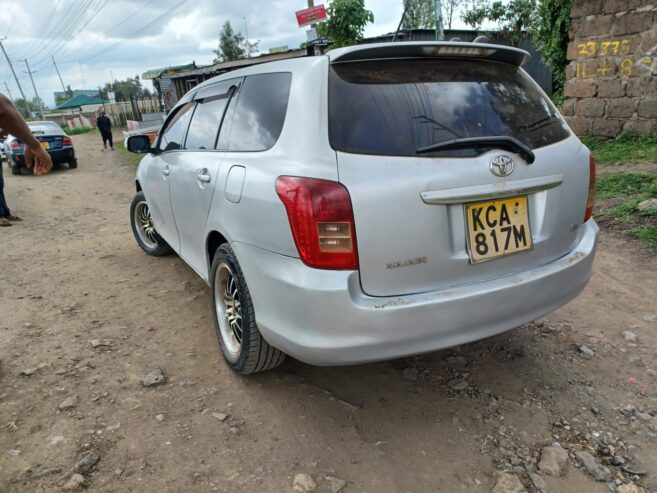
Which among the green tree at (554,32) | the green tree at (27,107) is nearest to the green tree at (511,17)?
the green tree at (554,32)

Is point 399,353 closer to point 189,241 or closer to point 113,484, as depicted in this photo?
point 113,484

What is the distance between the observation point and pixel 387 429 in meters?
2.29

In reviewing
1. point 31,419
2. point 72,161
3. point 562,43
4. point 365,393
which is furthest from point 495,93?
point 72,161

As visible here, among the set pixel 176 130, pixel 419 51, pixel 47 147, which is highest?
pixel 419 51

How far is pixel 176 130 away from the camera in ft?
12.3

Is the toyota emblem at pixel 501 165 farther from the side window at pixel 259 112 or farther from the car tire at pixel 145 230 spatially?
the car tire at pixel 145 230

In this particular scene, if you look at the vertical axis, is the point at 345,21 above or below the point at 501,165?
above

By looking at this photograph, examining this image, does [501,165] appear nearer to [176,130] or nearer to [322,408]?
[322,408]

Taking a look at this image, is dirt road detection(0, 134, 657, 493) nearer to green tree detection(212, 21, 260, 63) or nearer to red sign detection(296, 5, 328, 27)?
red sign detection(296, 5, 328, 27)

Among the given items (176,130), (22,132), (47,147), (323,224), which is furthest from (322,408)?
(47,147)

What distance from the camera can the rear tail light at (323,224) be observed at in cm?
187

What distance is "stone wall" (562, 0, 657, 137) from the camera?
710 cm

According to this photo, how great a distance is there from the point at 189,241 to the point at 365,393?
5.31 ft

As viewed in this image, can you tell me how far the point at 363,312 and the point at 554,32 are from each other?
9503 mm
